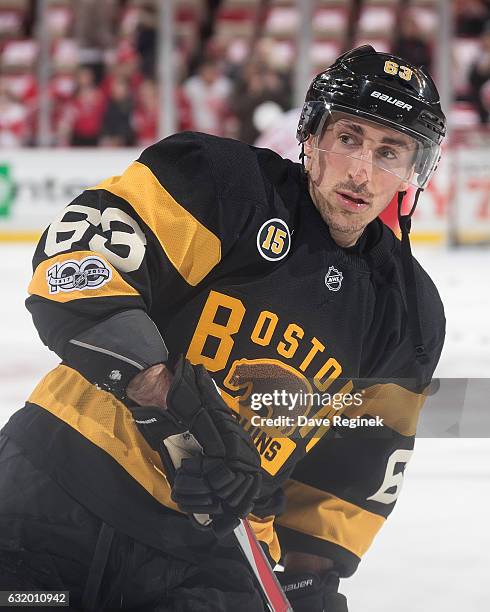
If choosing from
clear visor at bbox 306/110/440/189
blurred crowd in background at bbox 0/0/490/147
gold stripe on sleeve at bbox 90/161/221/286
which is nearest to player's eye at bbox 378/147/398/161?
clear visor at bbox 306/110/440/189

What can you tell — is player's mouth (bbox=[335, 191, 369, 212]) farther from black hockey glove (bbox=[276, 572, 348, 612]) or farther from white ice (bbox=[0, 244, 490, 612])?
black hockey glove (bbox=[276, 572, 348, 612])

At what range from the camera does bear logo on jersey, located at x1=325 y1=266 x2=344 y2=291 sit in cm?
134

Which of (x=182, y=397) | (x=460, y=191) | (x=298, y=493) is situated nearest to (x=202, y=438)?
(x=182, y=397)

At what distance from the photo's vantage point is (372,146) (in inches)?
53.2

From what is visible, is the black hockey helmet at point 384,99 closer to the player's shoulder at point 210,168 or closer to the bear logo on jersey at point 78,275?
the player's shoulder at point 210,168

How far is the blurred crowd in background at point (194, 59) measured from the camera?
7344mm

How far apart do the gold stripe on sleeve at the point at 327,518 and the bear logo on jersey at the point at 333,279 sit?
0.89ft

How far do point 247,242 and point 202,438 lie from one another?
246mm

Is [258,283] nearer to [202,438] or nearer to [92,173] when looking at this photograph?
[202,438]

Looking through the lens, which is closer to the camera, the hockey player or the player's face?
the hockey player

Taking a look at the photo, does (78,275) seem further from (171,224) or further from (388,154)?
(388,154)

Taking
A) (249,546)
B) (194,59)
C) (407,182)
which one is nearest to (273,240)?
(407,182)

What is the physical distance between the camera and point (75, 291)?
1.18 metres

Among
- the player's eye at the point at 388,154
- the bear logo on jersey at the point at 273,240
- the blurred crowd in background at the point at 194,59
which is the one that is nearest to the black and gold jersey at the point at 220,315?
the bear logo on jersey at the point at 273,240
